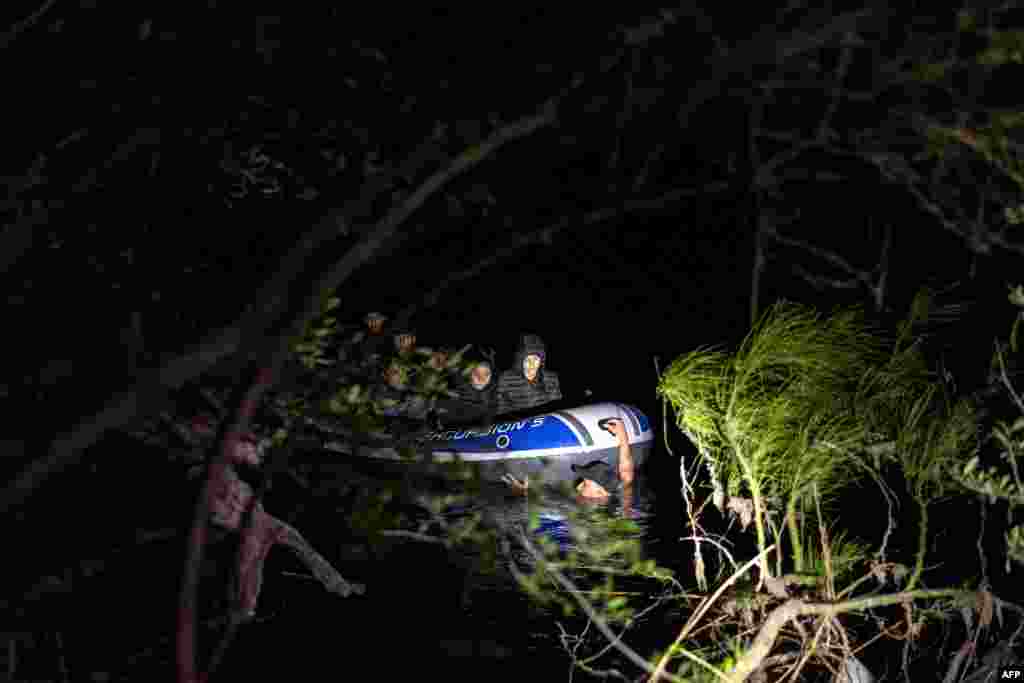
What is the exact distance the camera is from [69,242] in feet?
14.1

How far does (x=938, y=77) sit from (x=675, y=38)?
70 cm

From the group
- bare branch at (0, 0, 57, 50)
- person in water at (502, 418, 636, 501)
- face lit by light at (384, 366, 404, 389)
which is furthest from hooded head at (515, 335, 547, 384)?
bare branch at (0, 0, 57, 50)

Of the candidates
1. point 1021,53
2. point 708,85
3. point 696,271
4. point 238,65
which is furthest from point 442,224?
point 696,271

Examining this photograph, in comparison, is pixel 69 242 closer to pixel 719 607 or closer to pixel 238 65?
pixel 238 65

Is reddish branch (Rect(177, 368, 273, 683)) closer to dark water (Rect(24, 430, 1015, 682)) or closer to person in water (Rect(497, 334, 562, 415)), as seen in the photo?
dark water (Rect(24, 430, 1015, 682))

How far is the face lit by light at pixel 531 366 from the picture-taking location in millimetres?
16277

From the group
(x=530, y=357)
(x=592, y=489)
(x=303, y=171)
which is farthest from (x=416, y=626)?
(x=530, y=357)

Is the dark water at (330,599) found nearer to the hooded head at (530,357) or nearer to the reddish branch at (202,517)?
the reddish branch at (202,517)

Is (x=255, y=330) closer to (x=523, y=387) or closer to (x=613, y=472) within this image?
(x=613, y=472)

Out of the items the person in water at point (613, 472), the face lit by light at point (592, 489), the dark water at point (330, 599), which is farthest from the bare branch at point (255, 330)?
the person in water at point (613, 472)

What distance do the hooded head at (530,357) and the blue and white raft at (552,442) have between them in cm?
88

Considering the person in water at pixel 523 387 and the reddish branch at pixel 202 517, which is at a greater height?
the reddish branch at pixel 202 517

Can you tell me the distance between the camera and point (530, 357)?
16.3 meters

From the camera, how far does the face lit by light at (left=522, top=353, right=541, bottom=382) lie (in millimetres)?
16277
